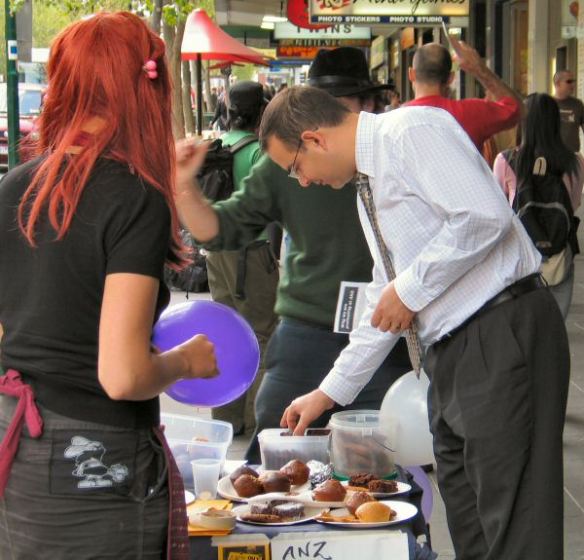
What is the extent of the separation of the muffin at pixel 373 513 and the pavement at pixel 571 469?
1.33 meters

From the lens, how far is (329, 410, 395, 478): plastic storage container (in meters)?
3.63

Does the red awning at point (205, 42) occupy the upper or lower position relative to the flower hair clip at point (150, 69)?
lower


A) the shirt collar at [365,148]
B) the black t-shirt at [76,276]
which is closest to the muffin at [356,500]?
the shirt collar at [365,148]

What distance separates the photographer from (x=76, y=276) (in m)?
2.25

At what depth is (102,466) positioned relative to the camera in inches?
90.6

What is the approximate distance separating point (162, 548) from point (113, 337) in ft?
1.68

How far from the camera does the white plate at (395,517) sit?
10.7ft

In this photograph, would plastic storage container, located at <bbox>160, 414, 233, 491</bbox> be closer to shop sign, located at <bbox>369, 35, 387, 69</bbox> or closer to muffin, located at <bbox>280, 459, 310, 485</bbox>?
muffin, located at <bbox>280, 459, 310, 485</bbox>

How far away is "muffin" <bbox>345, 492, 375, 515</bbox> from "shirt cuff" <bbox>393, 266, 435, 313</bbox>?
724 millimetres

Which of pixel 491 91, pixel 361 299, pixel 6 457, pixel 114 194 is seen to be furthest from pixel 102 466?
pixel 491 91

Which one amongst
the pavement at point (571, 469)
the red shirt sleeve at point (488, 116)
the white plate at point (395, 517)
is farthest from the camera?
the red shirt sleeve at point (488, 116)

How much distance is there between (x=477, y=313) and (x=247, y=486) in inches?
40.3

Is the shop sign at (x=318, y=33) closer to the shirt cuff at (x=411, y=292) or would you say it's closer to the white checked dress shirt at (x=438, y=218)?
the white checked dress shirt at (x=438, y=218)

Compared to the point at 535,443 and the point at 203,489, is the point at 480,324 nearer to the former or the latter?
the point at 535,443
